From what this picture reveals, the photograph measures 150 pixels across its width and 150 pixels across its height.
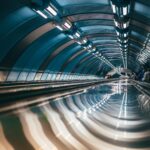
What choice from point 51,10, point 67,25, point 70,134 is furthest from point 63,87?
point 67,25

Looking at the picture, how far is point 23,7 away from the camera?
517 inches

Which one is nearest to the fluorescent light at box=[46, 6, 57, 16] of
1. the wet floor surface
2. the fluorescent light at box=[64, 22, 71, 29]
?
the fluorescent light at box=[64, 22, 71, 29]

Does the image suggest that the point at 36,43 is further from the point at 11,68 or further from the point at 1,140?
the point at 1,140

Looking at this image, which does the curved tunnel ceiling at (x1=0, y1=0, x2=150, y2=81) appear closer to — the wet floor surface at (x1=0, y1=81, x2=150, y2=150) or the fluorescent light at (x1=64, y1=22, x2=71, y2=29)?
the fluorescent light at (x1=64, y1=22, x2=71, y2=29)

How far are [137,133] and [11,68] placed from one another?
18088mm

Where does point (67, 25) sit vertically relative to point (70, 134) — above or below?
above

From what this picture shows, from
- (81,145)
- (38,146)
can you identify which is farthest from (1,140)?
(81,145)

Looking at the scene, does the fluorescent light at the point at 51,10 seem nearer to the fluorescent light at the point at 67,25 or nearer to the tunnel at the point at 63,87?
the tunnel at the point at 63,87

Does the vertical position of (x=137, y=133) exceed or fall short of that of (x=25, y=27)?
it falls short

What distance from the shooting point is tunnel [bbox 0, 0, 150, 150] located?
170cm

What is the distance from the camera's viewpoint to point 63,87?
23.7 ft

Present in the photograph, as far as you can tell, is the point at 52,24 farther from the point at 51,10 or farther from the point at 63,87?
the point at 63,87

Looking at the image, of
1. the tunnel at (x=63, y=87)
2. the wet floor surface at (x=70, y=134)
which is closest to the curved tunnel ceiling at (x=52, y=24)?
the tunnel at (x=63, y=87)

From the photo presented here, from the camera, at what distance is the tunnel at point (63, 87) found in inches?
66.9
